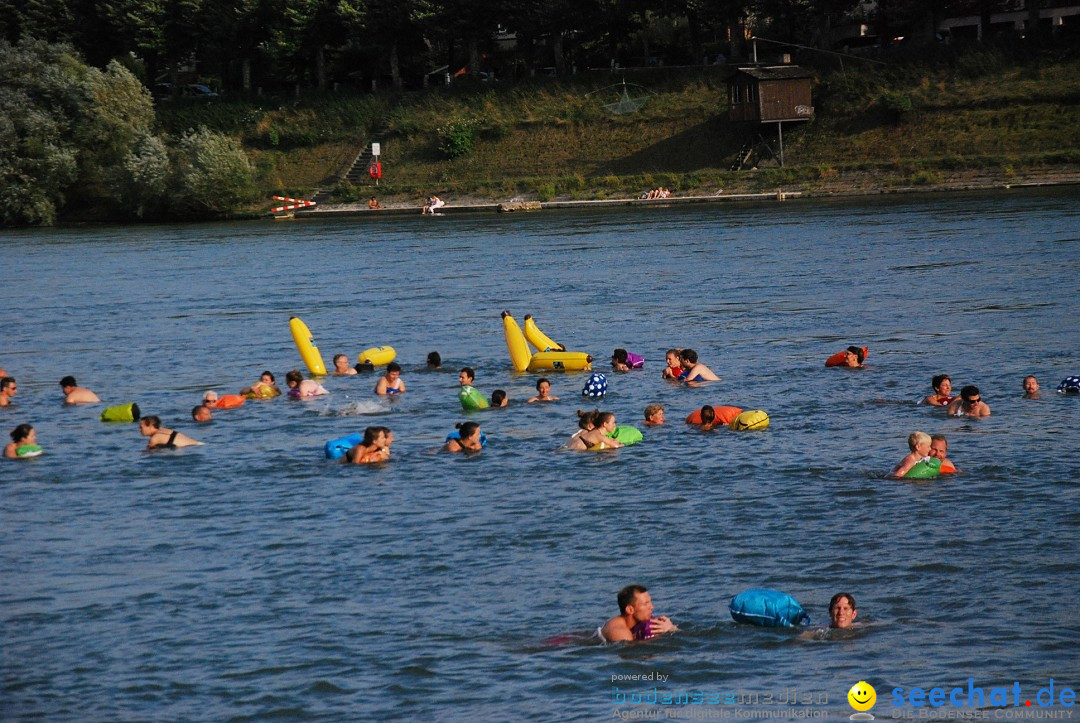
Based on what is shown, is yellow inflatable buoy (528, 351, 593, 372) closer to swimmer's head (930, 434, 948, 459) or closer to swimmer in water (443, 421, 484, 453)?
swimmer in water (443, 421, 484, 453)

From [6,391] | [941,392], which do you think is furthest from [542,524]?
[6,391]

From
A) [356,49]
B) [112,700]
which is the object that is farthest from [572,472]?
[356,49]

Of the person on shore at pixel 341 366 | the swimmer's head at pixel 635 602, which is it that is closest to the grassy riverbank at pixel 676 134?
the person on shore at pixel 341 366

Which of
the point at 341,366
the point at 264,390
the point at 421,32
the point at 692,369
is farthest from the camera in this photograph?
the point at 421,32

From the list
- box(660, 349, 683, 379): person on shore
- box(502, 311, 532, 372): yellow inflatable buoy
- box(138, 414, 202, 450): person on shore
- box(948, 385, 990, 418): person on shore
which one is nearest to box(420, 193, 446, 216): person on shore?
box(502, 311, 532, 372): yellow inflatable buoy

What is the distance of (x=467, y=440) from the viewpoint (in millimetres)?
19125

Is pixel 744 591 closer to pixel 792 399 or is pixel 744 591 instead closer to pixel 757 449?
pixel 757 449

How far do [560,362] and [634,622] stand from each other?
533 inches

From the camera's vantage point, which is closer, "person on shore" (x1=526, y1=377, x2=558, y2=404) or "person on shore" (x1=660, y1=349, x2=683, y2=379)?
"person on shore" (x1=526, y1=377, x2=558, y2=404)

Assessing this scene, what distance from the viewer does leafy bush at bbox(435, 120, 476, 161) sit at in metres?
75.5

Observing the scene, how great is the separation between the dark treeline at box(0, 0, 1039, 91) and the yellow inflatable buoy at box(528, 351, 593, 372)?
53.2 meters

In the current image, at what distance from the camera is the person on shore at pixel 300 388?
2366cm

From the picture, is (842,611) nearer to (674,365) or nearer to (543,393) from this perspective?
(543,393)

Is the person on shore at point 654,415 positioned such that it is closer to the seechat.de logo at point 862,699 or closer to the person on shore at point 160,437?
the person on shore at point 160,437
